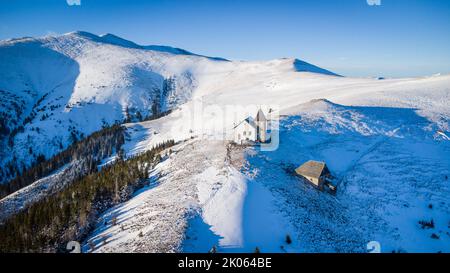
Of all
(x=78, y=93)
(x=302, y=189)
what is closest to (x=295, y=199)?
(x=302, y=189)

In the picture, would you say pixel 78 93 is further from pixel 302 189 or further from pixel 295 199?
pixel 295 199

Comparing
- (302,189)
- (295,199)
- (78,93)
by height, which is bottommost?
(295,199)

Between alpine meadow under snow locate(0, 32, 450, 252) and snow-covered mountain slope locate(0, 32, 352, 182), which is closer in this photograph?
alpine meadow under snow locate(0, 32, 450, 252)

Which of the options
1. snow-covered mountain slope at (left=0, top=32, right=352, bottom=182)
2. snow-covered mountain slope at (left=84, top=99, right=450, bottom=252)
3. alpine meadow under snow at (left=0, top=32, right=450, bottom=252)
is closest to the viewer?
snow-covered mountain slope at (left=84, top=99, right=450, bottom=252)

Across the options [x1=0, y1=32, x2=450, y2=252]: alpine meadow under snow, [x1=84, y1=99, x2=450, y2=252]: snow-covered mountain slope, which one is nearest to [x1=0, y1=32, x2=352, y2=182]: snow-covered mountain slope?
[x1=0, y1=32, x2=450, y2=252]: alpine meadow under snow

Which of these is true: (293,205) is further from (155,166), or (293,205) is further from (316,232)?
(155,166)

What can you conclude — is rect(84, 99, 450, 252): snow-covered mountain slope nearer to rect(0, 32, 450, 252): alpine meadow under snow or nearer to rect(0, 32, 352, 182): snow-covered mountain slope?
rect(0, 32, 450, 252): alpine meadow under snow

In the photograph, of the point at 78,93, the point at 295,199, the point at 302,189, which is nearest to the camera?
the point at 295,199

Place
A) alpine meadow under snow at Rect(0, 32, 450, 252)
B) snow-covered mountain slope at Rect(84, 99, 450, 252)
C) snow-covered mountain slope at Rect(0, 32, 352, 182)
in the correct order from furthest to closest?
snow-covered mountain slope at Rect(0, 32, 352, 182)
alpine meadow under snow at Rect(0, 32, 450, 252)
snow-covered mountain slope at Rect(84, 99, 450, 252)

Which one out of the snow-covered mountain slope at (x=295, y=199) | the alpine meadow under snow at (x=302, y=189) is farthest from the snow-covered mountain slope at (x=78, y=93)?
the snow-covered mountain slope at (x=295, y=199)

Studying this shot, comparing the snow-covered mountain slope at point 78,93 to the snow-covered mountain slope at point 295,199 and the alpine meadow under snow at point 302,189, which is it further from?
the snow-covered mountain slope at point 295,199

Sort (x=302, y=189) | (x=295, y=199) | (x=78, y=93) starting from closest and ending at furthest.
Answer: (x=295, y=199), (x=302, y=189), (x=78, y=93)

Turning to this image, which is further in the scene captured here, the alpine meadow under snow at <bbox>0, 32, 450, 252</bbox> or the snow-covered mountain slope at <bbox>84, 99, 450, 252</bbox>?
the alpine meadow under snow at <bbox>0, 32, 450, 252</bbox>
